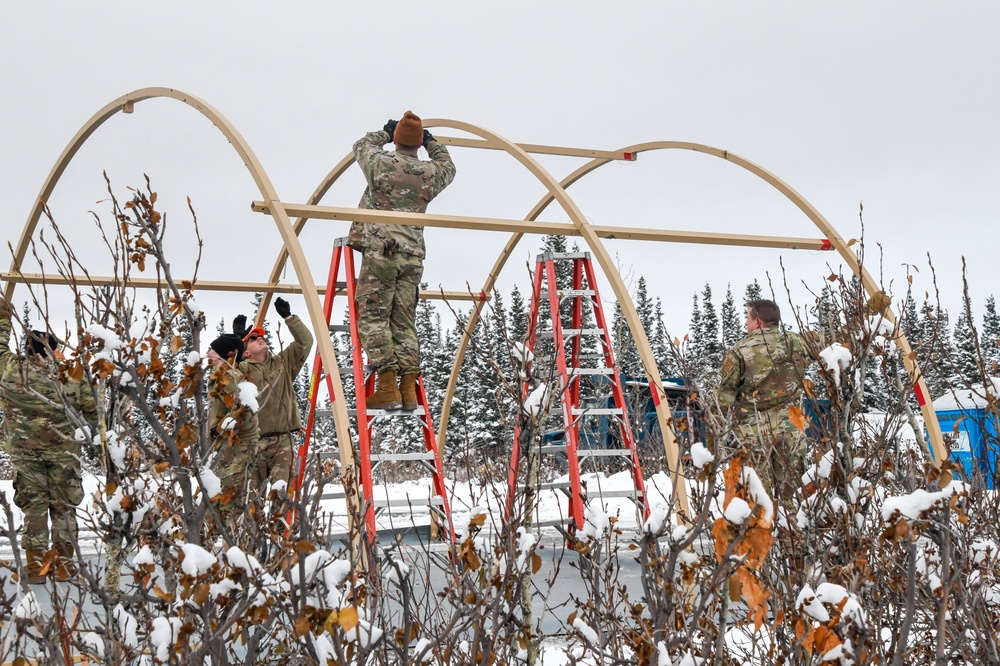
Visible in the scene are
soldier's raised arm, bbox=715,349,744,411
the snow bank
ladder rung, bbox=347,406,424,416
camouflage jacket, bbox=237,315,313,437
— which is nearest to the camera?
the snow bank

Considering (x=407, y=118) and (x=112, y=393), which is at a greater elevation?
(x=407, y=118)

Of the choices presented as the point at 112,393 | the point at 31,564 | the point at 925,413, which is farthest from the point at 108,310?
the point at 925,413

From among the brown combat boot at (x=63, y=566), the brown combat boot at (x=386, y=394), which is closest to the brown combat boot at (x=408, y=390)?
the brown combat boot at (x=386, y=394)

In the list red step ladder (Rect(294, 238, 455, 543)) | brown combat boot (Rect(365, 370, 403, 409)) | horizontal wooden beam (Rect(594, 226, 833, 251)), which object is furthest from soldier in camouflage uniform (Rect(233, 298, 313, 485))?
horizontal wooden beam (Rect(594, 226, 833, 251))

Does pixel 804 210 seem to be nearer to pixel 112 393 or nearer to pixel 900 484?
pixel 900 484

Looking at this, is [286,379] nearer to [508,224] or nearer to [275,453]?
[275,453]

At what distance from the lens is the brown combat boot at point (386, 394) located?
6.34m

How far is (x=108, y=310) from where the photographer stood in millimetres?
2639

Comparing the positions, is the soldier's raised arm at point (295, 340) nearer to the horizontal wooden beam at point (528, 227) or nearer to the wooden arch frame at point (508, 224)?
the wooden arch frame at point (508, 224)

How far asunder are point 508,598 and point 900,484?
1.41m

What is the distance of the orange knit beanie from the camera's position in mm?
6707

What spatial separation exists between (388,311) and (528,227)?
1294mm

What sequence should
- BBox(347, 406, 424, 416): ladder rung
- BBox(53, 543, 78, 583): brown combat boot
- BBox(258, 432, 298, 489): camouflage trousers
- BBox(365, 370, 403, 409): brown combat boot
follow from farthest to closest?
BBox(258, 432, 298, 489): camouflage trousers
BBox(365, 370, 403, 409): brown combat boot
BBox(347, 406, 424, 416): ladder rung
BBox(53, 543, 78, 583): brown combat boot

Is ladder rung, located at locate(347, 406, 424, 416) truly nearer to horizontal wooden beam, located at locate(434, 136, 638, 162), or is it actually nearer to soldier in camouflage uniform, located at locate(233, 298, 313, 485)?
soldier in camouflage uniform, located at locate(233, 298, 313, 485)
